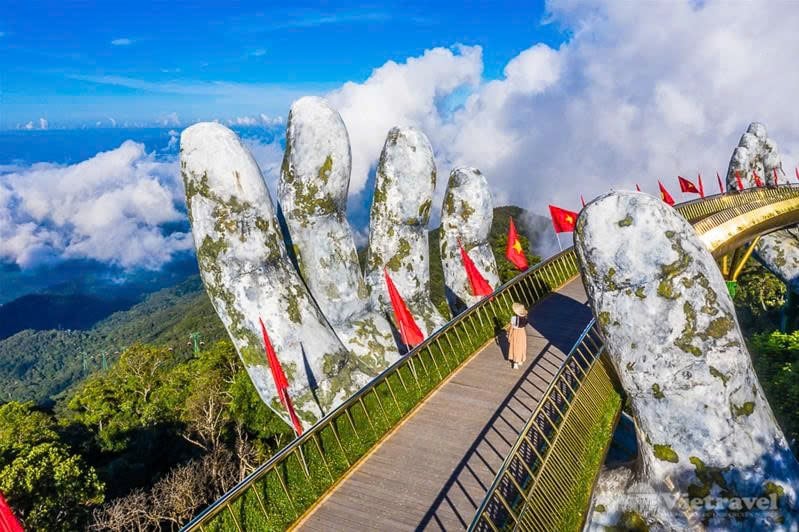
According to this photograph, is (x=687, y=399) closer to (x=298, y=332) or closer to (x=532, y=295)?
(x=298, y=332)

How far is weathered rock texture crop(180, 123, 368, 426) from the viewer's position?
39.2 feet

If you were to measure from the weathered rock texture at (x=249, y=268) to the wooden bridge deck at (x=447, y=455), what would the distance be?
9.25 ft

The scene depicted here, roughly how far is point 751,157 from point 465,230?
22329mm

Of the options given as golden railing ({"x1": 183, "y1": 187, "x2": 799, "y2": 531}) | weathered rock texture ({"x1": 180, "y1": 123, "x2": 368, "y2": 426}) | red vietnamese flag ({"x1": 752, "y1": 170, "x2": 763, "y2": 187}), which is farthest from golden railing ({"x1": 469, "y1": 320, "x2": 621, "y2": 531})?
red vietnamese flag ({"x1": 752, "y1": 170, "x2": 763, "y2": 187})

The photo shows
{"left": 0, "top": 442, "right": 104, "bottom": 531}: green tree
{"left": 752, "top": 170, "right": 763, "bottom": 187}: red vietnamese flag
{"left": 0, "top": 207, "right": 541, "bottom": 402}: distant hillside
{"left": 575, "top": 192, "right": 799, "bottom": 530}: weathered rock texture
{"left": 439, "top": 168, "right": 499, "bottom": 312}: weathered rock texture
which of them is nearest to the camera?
{"left": 575, "top": 192, "right": 799, "bottom": 530}: weathered rock texture

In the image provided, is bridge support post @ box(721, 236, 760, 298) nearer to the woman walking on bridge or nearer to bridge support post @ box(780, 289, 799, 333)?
bridge support post @ box(780, 289, 799, 333)

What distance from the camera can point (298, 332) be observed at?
1249 centimetres

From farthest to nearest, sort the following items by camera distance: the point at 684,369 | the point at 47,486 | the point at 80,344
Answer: the point at 80,344 < the point at 47,486 < the point at 684,369

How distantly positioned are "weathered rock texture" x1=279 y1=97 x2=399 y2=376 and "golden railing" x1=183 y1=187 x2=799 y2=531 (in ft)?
6.20

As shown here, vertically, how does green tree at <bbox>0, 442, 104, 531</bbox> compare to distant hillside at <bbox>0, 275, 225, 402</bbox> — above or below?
above

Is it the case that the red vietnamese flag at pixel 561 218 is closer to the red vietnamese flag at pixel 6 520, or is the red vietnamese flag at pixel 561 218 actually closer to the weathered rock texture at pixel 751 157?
the red vietnamese flag at pixel 6 520

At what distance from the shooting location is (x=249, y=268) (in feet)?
40.0

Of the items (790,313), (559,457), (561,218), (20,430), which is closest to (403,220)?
(561,218)

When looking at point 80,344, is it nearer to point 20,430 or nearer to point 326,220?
point 20,430
